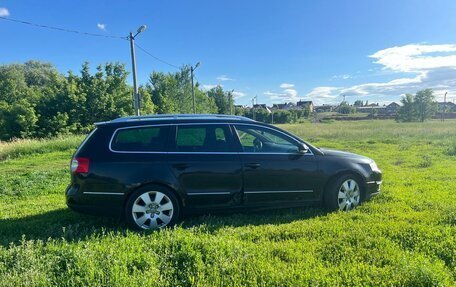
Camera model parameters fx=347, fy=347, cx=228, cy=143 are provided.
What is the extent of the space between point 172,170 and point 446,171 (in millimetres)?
8089

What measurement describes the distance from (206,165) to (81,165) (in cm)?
175

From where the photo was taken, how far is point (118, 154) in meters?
4.93

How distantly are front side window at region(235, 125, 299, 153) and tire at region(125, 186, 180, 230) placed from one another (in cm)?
144

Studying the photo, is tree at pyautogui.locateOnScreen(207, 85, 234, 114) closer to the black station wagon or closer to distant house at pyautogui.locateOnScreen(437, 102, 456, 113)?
distant house at pyautogui.locateOnScreen(437, 102, 456, 113)

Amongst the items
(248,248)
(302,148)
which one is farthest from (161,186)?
(302,148)

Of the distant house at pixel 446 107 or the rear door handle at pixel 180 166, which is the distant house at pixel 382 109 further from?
the rear door handle at pixel 180 166

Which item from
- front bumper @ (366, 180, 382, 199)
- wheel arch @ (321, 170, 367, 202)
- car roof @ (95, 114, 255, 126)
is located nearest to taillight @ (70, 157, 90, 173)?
car roof @ (95, 114, 255, 126)

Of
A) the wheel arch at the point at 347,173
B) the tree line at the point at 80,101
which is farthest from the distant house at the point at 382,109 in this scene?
the wheel arch at the point at 347,173

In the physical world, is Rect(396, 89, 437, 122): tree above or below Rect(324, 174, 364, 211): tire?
above

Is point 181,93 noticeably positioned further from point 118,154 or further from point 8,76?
point 118,154

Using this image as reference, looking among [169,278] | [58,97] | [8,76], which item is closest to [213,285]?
[169,278]

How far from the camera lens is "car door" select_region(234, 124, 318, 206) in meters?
5.33

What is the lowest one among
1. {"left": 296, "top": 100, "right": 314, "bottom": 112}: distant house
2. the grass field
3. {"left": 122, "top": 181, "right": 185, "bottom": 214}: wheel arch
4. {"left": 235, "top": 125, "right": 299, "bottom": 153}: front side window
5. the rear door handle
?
the grass field

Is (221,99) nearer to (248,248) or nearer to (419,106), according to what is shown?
(419,106)
